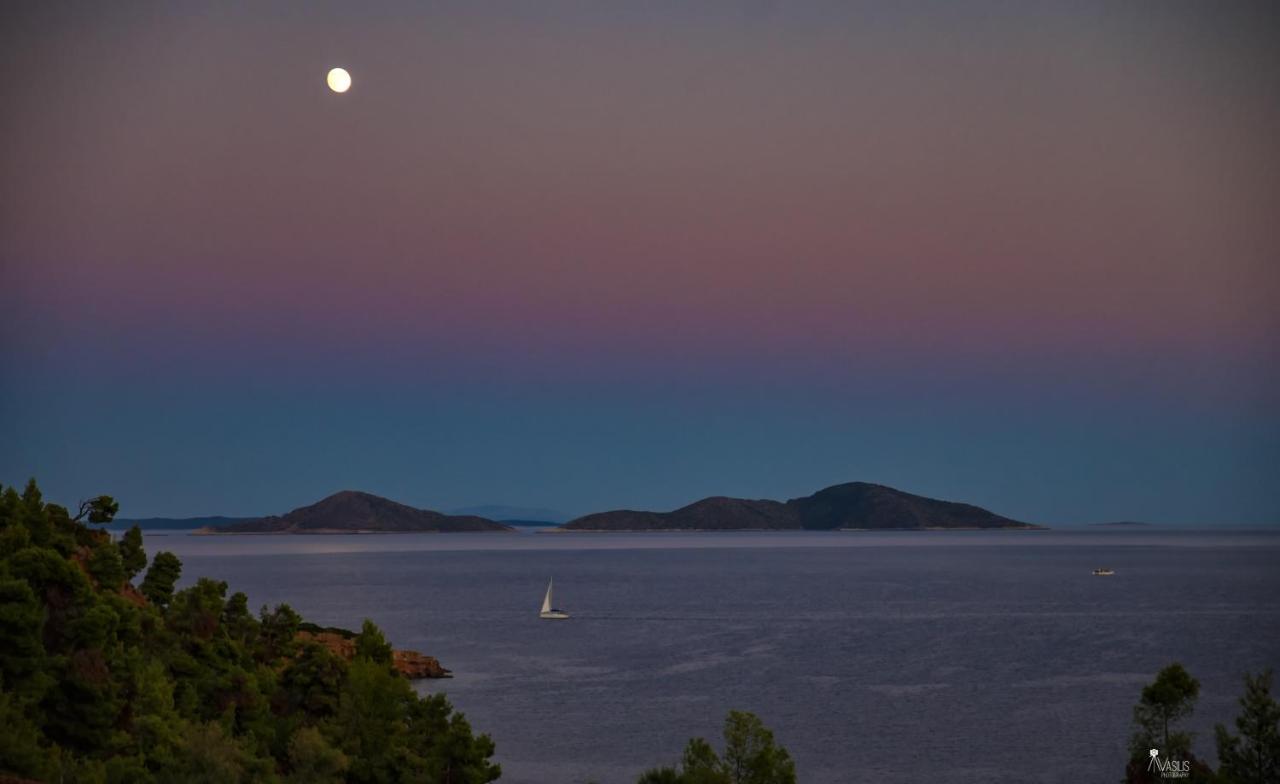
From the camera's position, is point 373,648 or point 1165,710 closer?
point 1165,710

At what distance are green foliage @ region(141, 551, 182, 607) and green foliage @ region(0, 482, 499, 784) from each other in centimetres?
605

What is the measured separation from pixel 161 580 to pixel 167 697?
92.6ft

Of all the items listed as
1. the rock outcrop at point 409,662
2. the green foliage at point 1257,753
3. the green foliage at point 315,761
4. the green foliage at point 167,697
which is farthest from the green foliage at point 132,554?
the green foliage at point 1257,753

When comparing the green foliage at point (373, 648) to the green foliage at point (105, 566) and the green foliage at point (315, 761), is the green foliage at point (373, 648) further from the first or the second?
the green foliage at point (315, 761)

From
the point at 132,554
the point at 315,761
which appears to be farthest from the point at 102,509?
the point at 315,761

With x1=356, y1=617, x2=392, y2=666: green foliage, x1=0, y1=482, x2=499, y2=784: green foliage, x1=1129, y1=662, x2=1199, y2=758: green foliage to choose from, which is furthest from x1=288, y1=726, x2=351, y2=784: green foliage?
x1=1129, y1=662, x2=1199, y2=758: green foliage

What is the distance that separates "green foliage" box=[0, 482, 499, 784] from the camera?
47.9 metres

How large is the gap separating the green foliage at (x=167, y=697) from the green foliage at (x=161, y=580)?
6045 millimetres

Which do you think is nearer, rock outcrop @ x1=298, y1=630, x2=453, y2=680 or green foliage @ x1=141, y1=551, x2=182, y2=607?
green foliage @ x1=141, y1=551, x2=182, y2=607

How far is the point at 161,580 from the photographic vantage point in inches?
3189

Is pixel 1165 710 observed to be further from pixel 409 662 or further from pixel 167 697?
pixel 409 662

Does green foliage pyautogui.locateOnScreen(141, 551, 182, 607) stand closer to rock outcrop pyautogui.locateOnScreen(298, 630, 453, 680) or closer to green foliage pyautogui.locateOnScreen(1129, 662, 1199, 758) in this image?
rock outcrop pyautogui.locateOnScreen(298, 630, 453, 680)

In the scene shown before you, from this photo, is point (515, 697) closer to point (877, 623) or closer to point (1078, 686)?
point (1078, 686)

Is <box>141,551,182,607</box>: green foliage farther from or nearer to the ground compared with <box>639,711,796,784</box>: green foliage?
farther from the ground
